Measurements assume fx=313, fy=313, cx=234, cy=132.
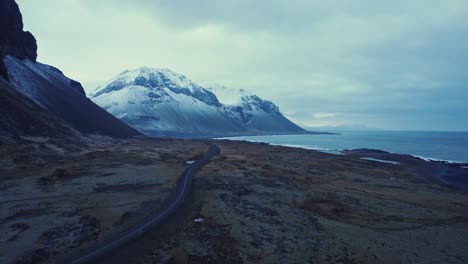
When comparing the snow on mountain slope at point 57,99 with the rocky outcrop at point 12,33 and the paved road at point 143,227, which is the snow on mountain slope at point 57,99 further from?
the paved road at point 143,227

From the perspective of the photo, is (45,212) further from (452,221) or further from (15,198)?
(452,221)

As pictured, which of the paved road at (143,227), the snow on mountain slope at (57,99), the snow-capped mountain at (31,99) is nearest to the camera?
the paved road at (143,227)

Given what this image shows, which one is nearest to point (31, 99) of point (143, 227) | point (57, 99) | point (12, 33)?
point (57, 99)

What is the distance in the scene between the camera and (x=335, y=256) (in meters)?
23.1

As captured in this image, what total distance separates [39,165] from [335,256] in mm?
52748

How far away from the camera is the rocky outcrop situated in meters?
114

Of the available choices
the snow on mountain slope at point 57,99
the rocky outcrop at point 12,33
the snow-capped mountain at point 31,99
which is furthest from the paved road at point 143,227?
the rocky outcrop at point 12,33

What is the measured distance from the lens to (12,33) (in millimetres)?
123500

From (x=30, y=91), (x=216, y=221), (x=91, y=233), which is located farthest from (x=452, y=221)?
(x=30, y=91)

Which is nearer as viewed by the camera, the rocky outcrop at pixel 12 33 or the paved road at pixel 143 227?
the paved road at pixel 143 227

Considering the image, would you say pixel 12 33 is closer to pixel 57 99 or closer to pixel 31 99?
pixel 57 99

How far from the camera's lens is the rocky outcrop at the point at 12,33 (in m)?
114

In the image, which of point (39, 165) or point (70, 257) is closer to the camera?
point (70, 257)

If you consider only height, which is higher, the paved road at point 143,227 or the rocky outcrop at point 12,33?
the rocky outcrop at point 12,33
